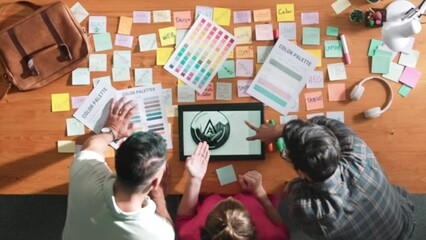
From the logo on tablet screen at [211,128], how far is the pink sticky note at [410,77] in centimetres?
67

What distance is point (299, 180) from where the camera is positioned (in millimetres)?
1344

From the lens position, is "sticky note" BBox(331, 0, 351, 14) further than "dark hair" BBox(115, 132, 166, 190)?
Yes

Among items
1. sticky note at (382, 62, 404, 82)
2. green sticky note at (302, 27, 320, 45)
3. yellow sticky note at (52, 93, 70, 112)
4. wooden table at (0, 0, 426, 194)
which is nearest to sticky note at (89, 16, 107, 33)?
wooden table at (0, 0, 426, 194)

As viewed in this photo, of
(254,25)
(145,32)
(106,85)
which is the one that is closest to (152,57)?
(145,32)

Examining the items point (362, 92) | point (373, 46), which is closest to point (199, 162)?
point (362, 92)

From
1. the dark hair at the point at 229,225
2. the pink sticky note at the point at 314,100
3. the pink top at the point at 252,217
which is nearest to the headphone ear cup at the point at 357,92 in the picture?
the pink sticky note at the point at 314,100

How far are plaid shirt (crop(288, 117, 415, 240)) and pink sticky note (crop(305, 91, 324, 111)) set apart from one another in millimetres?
166

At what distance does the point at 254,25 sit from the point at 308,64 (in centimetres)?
25

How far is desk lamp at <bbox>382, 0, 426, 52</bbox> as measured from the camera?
134cm

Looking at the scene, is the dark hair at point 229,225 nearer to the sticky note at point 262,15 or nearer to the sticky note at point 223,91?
the sticky note at point 223,91

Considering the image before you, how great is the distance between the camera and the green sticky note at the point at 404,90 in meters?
1.49

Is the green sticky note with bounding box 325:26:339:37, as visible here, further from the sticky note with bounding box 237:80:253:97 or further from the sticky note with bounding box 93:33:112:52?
the sticky note with bounding box 93:33:112:52

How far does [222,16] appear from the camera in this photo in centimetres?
153

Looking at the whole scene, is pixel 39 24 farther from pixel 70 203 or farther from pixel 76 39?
pixel 70 203
